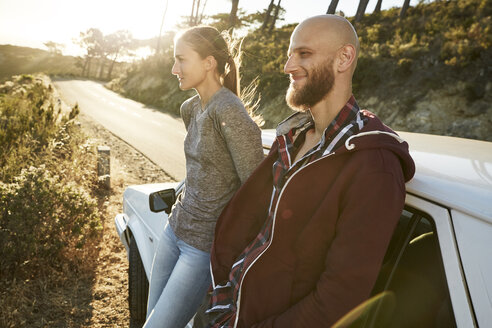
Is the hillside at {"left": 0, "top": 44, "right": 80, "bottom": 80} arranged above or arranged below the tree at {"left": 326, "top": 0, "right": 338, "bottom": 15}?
below

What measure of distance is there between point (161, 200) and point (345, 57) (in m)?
1.55

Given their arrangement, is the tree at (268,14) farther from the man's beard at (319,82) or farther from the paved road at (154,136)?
the man's beard at (319,82)

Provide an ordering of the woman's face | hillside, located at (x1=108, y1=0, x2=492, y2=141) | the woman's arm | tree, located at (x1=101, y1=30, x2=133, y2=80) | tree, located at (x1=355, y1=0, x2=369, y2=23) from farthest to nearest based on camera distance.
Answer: tree, located at (x1=101, y1=30, x2=133, y2=80)
tree, located at (x1=355, y1=0, x2=369, y2=23)
hillside, located at (x1=108, y1=0, x2=492, y2=141)
the woman's face
the woman's arm

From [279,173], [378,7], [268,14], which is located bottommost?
[279,173]

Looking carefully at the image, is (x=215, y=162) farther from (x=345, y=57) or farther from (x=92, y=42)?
(x=92, y=42)

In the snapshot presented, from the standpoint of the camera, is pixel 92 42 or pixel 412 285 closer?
pixel 412 285

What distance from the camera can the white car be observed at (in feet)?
2.99

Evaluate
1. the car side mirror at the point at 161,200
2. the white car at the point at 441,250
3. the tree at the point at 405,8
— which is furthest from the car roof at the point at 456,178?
the tree at the point at 405,8

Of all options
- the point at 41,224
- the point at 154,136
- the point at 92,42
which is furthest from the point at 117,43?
the point at 41,224

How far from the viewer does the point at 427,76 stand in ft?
40.4

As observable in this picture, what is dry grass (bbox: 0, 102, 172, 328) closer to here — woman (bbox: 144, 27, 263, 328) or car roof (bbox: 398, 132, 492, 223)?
woman (bbox: 144, 27, 263, 328)

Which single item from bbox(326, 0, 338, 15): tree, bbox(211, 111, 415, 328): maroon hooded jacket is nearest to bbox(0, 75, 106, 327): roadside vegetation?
bbox(211, 111, 415, 328): maroon hooded jacket

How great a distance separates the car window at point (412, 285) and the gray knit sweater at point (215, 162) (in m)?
→ 0.79

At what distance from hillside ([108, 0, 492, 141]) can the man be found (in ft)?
24.1
